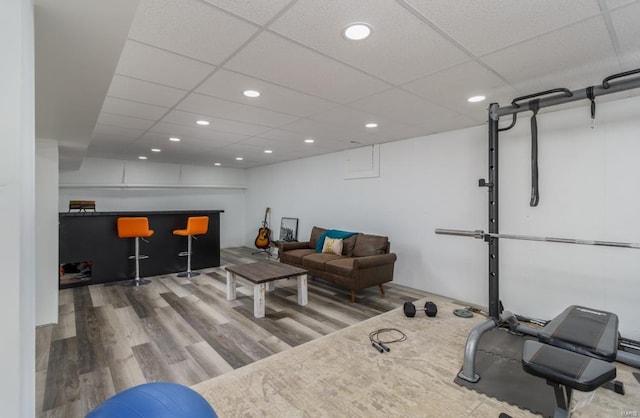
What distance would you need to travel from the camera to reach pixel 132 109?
3.11 metres

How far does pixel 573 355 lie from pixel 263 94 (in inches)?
113

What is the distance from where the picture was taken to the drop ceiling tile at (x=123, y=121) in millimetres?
3395

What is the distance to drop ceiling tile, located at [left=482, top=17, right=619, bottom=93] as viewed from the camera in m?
1.74

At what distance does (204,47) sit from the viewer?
1876mm

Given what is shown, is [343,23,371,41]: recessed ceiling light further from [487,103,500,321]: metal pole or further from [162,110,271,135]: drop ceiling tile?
[162,110,271,135]: drop ceiling tile

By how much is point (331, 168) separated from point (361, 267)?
261 cm

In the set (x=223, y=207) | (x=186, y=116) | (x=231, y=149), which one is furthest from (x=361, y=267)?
(x=223, y=207)

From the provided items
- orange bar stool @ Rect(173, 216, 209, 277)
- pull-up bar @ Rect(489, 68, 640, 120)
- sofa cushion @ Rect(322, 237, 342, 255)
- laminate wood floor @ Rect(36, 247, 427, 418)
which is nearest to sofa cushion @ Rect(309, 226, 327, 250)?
sofa cushion @ Rect(322, 237, 342, 255)

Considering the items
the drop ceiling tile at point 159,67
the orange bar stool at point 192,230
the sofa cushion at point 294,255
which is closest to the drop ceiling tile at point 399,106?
the drop ceiling tile at point 159,67

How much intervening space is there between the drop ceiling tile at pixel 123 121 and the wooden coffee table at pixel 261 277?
2.18 meters

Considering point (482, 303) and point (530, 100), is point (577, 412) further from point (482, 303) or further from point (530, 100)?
point (530, 100)

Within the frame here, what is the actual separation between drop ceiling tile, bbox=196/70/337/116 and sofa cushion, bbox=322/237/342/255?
2395mm

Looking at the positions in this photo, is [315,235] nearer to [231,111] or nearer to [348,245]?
[348,245]

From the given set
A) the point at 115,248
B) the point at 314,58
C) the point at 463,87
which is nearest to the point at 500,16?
the point at 463,87
